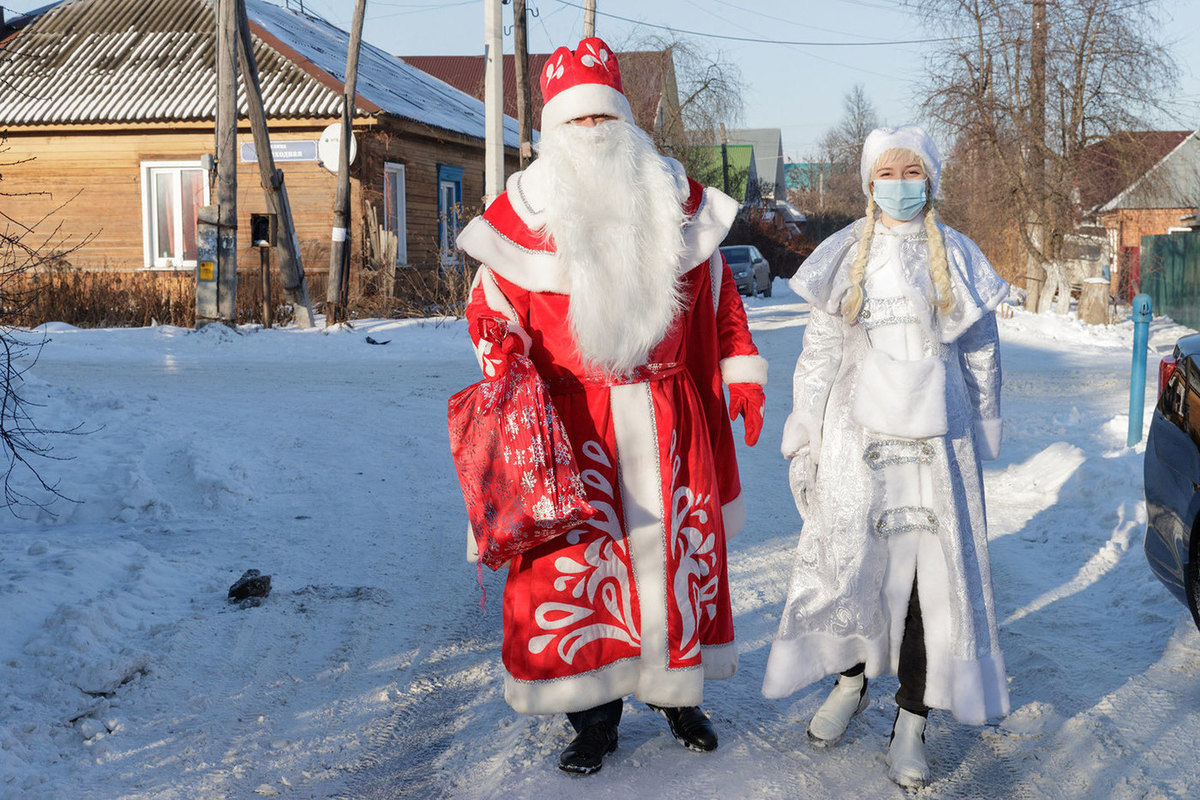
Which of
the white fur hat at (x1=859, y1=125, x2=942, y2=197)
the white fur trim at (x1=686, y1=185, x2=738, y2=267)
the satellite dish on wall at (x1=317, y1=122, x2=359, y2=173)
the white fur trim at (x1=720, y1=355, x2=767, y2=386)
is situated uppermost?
the satellite dish on wall at (x1=317, y1=122, x2=359, y2=173)

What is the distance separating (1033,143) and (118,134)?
17.1 meters

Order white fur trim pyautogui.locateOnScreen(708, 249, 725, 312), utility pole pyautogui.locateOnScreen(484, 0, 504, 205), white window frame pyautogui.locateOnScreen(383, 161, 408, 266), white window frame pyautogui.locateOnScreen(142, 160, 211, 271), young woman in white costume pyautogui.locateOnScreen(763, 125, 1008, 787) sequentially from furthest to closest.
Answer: white window frame pyautogui.locateOnScreen(383, 161, 408, 266) < white window frame pyautogui.locateOnScreen(142, 160, 211, 271) < utility pole pyautogui.locateOnScreen(484, 0, 504, 205) < white fur trim pyautogui.locateOnScreen(708, 249, 725, 312) < young woman in white costume pyautogui.locateOnScreen(763, 125, 1008, 787)

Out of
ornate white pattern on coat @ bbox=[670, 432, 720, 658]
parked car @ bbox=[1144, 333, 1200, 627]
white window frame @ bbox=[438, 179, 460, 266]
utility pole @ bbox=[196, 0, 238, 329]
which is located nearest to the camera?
ornate white pattern on coat @ bbox=[670, 432, 720, 658]

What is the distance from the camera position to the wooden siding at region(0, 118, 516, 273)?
803 inches

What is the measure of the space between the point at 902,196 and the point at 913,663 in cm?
137

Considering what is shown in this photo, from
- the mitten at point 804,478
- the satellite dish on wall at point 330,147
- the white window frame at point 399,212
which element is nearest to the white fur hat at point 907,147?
the mitten at point 804,478

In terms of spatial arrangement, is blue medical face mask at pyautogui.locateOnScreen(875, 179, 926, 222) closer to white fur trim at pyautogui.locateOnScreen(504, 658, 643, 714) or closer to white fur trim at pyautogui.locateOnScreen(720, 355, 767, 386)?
white fur trim at pyautogui.locateOnScreen(720, 355, 767, 386)

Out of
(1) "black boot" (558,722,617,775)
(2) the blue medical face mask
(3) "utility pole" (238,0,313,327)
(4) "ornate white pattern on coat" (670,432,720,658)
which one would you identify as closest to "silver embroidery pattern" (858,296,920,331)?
(2) the blue medical face mask

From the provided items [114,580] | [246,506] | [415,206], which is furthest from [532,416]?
[415,206]

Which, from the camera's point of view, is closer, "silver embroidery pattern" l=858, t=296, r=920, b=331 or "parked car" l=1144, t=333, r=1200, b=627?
"silver embroidery pattern" l=858, t=296, r=920, b=331

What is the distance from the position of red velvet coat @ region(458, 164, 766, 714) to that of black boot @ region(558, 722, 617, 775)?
11cm

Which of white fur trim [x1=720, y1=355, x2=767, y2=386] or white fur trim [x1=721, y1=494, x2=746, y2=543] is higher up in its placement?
white fur trim [x1=720, y1=355, x2=767, y2=386]

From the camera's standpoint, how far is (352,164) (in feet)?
64.2

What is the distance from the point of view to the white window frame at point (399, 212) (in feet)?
70.7
